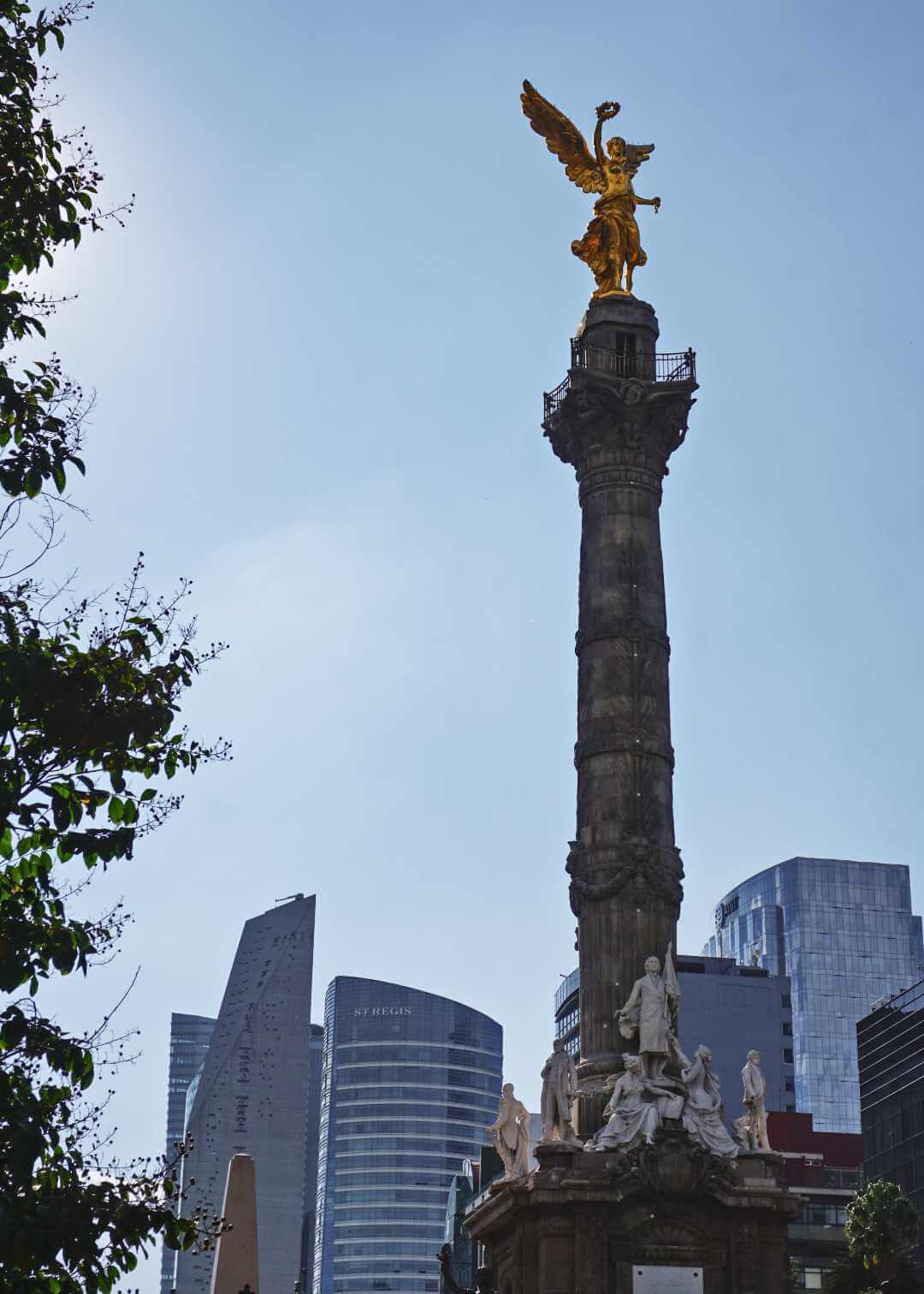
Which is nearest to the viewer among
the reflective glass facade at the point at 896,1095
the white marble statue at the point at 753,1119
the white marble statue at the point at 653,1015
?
the white marble statue at the point at 753,1119

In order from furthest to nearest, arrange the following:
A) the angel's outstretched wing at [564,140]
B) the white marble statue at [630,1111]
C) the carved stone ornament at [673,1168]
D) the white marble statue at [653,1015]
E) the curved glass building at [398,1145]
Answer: the curved glass building at [398,1145] → the angel's outstretched wing at [564,140] → the white marble statue at [653,1015] → the white marble statue at [630,1111] → the carved stone ornament at [673,1168]

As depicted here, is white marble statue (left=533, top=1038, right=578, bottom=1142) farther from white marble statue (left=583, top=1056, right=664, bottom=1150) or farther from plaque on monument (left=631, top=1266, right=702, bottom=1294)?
plaque on monument (left=631, top=1266, right=702, bottom=1294)

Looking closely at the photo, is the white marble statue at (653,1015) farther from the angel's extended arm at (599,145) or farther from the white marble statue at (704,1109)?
the angel's extended arm at (599,145)

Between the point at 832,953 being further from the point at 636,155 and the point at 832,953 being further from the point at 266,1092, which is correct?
the point at 636,155

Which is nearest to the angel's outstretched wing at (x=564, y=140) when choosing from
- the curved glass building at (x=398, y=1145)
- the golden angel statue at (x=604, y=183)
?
the golden angel statue at (x=604, y=183)

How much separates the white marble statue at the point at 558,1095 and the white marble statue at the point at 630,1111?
2.28 ft

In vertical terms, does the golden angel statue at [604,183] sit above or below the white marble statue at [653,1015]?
above

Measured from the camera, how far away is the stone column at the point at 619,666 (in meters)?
47.2

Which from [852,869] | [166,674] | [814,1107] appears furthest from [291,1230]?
[166,674]

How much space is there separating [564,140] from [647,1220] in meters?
31.2

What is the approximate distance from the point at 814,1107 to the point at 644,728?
5748 inches

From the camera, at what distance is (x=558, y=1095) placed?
4356 centimetres

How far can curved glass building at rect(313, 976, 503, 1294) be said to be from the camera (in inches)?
7451

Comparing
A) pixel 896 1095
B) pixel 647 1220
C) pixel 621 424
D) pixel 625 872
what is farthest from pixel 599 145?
pixel 896 1095
